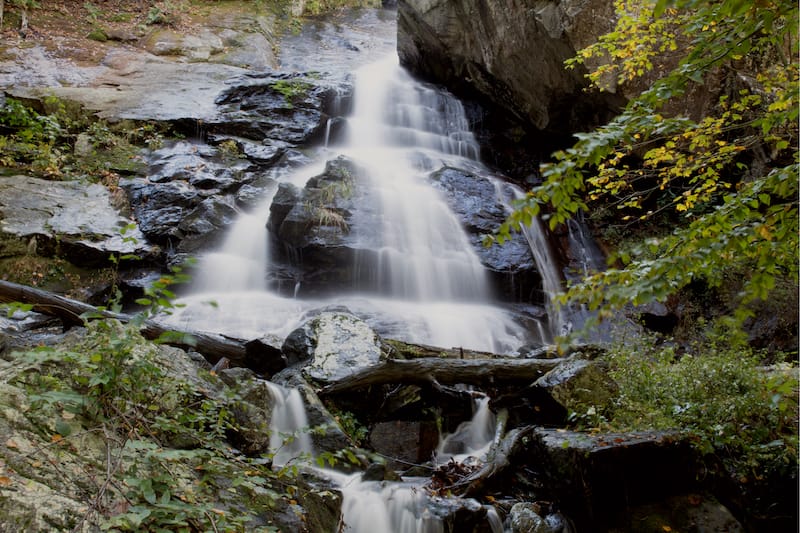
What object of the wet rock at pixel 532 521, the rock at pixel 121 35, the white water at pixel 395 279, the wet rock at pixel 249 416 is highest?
the rock at pixel 121 35

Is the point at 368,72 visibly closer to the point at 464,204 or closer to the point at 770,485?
the point at 464,204

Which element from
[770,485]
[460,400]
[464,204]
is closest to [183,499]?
[460,400]

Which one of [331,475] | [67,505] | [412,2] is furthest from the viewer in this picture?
[412,2]

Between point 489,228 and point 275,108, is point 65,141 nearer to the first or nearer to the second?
point 275,108

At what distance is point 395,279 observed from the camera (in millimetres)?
9859

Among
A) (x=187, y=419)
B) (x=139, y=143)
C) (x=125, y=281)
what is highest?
(x=139, y=143)

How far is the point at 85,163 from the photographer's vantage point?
33.5ft

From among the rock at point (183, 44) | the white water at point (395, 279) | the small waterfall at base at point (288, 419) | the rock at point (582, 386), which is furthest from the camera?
the rock at point (183, 44)

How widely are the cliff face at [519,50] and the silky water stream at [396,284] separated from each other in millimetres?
2091

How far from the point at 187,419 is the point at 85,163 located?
369 inches

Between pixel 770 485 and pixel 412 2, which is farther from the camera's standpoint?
pixel 412 2

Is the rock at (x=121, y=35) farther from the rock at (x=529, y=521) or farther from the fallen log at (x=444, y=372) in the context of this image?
the rock at (x=529, y=521)

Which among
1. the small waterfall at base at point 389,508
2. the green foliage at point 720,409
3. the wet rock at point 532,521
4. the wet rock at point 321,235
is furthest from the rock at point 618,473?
the wet rock at point 321,235

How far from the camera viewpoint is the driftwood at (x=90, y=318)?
15.3 feet
